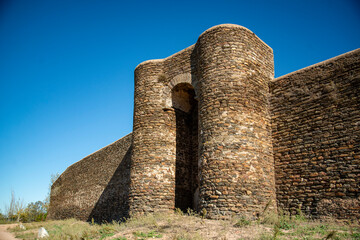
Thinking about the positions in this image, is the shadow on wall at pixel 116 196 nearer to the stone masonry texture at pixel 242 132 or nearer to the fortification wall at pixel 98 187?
the fortification wall at pixel 98 187

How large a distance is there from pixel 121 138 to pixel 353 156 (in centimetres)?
1278

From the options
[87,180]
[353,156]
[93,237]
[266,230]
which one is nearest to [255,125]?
[353,156]

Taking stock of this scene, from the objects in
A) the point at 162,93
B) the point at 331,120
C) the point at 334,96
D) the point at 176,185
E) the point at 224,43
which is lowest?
the point at 176,185

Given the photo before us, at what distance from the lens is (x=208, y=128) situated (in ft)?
30.7

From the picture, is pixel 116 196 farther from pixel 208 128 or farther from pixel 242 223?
pixel 242 223

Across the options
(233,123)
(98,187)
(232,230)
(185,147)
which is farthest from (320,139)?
(98,187)

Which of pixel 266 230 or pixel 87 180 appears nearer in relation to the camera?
pixel 266 230

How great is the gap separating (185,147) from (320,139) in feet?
16.2

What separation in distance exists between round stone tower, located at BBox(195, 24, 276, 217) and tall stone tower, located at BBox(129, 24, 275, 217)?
0.03 m

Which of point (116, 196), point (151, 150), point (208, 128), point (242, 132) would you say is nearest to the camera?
point (242, 132)

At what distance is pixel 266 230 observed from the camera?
6.80m

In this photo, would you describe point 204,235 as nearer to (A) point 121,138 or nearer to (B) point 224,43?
(B) point 224,43

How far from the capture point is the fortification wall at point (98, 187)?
1609cm

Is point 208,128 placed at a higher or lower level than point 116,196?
higher
